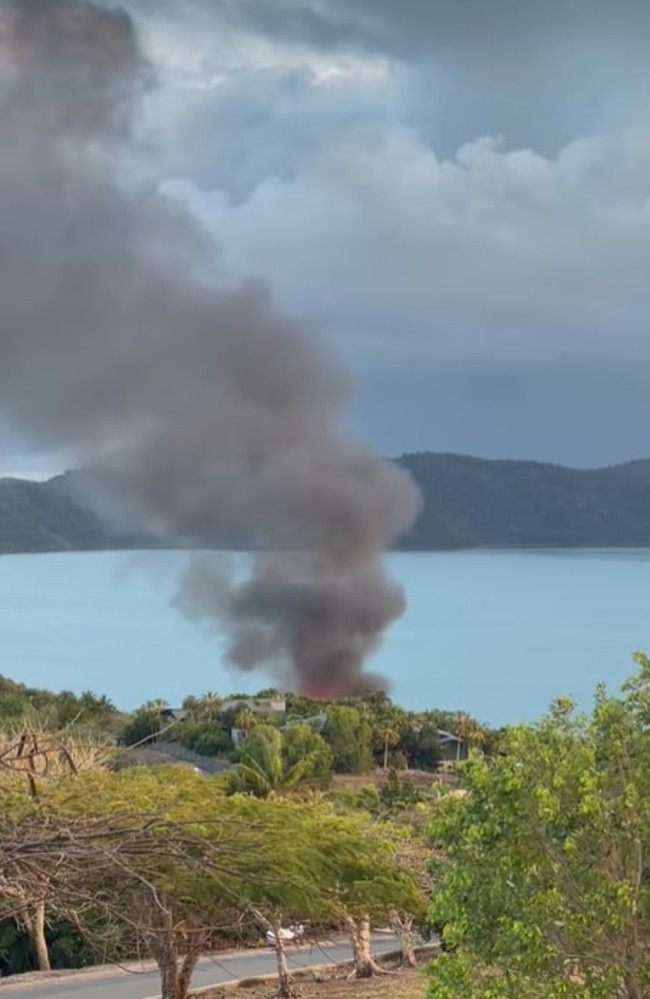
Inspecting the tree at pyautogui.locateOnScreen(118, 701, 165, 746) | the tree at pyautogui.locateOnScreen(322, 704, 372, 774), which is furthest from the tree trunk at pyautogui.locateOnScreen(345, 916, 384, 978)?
the tree at pyautogui.locateOnScreen(322, 704, 372, 774)

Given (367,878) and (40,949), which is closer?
(367,878)

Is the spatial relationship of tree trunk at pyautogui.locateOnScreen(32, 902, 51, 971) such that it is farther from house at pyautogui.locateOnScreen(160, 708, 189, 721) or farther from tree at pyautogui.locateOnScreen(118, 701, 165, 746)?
house at pyautogui.locateOnScreen(160, 708, 189, 721)

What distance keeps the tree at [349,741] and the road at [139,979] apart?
28.8 m

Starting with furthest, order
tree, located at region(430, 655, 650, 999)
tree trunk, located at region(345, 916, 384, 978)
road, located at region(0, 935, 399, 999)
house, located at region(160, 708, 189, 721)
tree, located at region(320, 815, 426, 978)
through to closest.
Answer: house, located at region(160, 708, 189, 721) < tree trunk, located at region(345, 916, 384, 978) < road, located at region(0, 935, 399, 999) < tree, located at region(320, 815, 426, 978) < tree, located at region(430, 655, 650, 999)

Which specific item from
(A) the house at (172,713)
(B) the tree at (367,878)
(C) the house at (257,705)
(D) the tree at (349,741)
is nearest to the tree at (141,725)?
(A) the house at (172,713)

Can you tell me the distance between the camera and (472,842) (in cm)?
764

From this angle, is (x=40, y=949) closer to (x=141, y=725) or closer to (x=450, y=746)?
(x=141, y=725)

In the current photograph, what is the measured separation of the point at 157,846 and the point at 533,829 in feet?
10.3

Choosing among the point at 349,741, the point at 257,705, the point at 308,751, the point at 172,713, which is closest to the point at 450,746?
the point at 349,741

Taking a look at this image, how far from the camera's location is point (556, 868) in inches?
291

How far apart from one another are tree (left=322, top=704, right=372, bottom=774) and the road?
94.7 feet

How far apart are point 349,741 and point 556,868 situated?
44.7 m

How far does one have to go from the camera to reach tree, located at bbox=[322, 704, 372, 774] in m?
50.8

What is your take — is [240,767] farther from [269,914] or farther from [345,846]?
[269,914]
